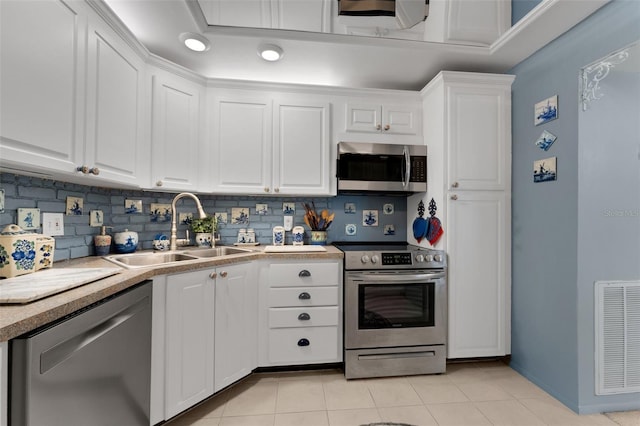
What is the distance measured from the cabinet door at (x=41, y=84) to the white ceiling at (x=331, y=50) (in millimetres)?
571

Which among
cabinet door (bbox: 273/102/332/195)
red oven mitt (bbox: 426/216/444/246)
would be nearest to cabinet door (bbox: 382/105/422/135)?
cabinet door (bbox: 273/102/332/195)

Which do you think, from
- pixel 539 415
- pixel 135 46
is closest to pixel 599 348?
pixel 539 415

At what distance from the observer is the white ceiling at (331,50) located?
5.57 feet

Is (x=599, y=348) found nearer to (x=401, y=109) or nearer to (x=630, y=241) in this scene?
(x=630, y=241)

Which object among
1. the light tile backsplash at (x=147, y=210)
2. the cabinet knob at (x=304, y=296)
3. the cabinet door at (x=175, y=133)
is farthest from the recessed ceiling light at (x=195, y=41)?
the cabinet knob at (x=304, y=296)

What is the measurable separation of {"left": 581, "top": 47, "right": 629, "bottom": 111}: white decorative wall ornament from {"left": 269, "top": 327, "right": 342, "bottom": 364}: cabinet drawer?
220cm

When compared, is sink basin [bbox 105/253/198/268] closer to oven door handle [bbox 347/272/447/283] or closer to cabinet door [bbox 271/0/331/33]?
oven door handle [bbox 347/272/447/283]

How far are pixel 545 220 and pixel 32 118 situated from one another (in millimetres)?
2835

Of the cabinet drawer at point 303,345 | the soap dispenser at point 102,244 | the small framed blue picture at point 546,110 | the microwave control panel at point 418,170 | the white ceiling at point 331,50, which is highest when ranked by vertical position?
the white ceiling at point 331,50

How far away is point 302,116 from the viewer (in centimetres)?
240

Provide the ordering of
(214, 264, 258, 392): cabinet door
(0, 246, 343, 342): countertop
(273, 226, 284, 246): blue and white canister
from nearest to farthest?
(0, 246, 343, 342): countertop
(214, 264, 258, 392): cabinet door
(273, 226, 284, 246): blue and white canister

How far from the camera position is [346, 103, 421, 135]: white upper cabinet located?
2455 millimetres

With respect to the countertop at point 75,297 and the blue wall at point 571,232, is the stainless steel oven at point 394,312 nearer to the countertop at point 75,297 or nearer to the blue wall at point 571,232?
the blue wall at point 571,232

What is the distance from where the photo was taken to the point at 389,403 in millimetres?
1802
